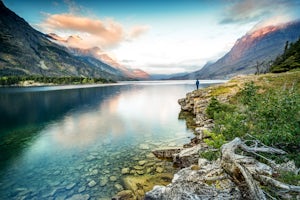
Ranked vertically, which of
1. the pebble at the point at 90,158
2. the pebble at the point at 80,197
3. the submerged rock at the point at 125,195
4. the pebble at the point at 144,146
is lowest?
the pebble at the point at 144,146

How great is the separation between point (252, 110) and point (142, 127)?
79.2ft

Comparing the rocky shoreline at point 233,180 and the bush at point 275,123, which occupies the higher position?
the bush at point 275,123

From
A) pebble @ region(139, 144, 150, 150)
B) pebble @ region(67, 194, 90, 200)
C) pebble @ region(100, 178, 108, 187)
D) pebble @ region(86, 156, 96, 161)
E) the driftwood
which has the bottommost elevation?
pebble @ region(139, 144, 150, 150)

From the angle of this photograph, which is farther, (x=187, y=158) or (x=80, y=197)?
(x=187, y=158)

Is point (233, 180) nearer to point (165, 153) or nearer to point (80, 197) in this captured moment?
point (80, 197)

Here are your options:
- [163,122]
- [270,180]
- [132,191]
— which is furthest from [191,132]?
[270,180]

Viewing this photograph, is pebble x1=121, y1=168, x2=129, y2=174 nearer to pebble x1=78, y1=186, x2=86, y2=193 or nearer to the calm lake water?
the calm lake water

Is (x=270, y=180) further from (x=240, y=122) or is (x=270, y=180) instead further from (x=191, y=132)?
(x=191, y=132)

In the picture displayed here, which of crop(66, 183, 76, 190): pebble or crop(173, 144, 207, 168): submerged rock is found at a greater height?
crop(173, 144, 207, 168): submerged rock

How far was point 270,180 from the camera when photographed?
8.45 metres

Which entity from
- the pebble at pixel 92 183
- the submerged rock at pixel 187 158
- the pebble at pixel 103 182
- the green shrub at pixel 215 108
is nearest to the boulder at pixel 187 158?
the submerged rock at pixel 187 158

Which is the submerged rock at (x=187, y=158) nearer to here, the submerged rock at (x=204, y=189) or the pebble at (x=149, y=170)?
the pebble at (x=149, y=170)

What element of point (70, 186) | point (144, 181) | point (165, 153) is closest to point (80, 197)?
point (70, 186)

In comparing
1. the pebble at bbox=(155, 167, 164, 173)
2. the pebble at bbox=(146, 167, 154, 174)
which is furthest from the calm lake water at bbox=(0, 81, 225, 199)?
the pebble at bbox=(155, 167, 164, 173)
